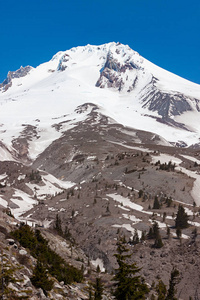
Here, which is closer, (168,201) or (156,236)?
(156,236)

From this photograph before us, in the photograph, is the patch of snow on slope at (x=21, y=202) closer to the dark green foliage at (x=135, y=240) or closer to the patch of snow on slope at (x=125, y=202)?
the patch of snow on slope at (x=125, y=202)

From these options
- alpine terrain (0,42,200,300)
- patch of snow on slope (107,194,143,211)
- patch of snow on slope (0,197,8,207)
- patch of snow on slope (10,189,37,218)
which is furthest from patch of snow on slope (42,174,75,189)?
patch of snow on slope (107,194,143,211)

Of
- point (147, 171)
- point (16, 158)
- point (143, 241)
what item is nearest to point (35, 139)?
point (16, 158)

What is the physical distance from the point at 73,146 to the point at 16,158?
32.2 m

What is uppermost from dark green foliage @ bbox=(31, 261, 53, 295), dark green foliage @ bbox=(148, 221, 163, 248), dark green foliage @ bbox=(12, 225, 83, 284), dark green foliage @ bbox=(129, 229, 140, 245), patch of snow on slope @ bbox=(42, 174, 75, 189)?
dark green foliage @ bbox=(31, 261, 53, 295)

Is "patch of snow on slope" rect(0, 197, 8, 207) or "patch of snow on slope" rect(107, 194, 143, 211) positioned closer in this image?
"patch of snow on slope" rect(107, 194, 143, 211)

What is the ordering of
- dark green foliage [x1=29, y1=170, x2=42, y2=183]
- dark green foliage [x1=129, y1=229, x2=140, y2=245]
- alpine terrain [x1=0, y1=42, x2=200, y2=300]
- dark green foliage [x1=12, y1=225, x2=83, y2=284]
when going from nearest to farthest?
dark green foliage [x1=12, y1=225, x2=83, y2=284] → alpine terrain [x1=0, y1=42, x2=200, y2=300] → dark green foliage [x1=129, y1=229, x2=140, y2=245] → dark green foliage [x1=29, y1=170, x2=42, y2=183]

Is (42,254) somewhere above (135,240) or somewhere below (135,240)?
above

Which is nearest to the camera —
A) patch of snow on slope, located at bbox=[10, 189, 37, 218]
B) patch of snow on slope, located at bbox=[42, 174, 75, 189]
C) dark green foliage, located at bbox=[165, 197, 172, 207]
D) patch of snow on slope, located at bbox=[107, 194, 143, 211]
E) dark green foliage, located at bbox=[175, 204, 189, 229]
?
dark green foliage, located at bbox=[175, 204, 189, 229]

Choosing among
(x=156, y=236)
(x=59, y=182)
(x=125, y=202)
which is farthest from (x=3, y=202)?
(x=156, y=236)

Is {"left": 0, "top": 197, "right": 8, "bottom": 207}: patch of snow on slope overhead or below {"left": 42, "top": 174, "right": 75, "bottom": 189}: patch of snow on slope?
below

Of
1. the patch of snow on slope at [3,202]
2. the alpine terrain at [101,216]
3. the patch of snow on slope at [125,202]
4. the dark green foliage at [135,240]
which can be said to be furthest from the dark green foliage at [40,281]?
the patch of snow on slope at [3,202]

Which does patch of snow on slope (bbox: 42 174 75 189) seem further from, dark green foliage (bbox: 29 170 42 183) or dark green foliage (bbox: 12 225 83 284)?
dark green foliage (bbox: 12 225 83 284)

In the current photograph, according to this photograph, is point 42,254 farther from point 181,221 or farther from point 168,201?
point 168,201
